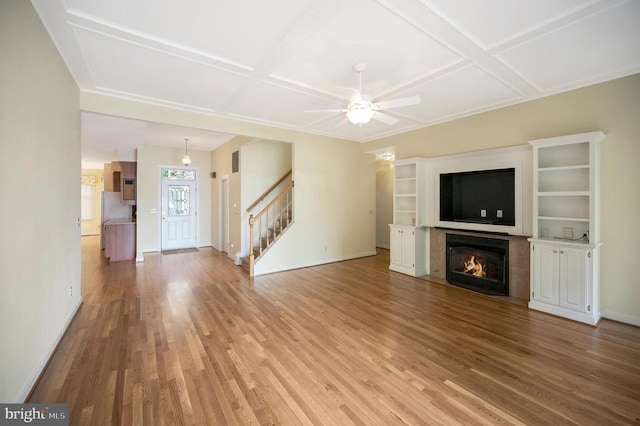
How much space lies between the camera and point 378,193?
8859 mm

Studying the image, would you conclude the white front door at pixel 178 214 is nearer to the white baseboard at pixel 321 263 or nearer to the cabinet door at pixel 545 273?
the white baseboard at pixel 321 263

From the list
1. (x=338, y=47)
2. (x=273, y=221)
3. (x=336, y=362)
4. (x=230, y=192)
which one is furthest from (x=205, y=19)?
(x=230, y=192)

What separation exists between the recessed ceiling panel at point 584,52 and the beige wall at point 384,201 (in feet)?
16.8

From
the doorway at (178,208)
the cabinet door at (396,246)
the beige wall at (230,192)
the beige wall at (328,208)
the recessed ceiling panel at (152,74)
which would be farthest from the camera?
the doorway at (178,208)

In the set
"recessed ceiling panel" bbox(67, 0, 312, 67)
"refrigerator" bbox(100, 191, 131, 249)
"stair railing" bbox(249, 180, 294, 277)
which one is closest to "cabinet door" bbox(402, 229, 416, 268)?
"stair railing" bbox(249, 180, 294, 277)

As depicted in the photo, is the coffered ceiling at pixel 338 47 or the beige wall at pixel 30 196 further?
the coffered ceiling at pixel 338 47

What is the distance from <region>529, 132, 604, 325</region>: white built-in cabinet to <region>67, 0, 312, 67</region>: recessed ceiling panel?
145 inches

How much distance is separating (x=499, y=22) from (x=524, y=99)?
7.28ft

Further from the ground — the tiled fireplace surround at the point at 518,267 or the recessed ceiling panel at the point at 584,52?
the recessed ceiling panel at the point at 584,52

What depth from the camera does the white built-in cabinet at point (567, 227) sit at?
10.7 feet

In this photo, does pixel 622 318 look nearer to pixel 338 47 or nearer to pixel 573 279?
pixel 573 279

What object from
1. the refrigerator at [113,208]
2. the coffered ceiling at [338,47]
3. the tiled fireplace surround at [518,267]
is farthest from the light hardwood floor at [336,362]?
the refrigerator at [113,208]

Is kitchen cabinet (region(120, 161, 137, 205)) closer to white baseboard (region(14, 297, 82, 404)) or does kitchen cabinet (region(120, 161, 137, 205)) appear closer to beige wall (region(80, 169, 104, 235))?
white baseboard (region(14, 297, 82, 404))

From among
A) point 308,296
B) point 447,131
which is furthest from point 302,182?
point 447,131
